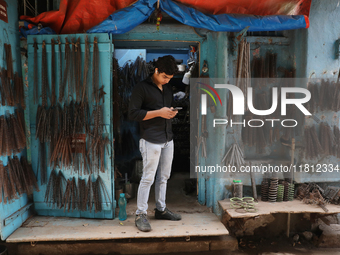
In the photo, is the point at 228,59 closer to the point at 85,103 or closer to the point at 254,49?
the point at 254,49

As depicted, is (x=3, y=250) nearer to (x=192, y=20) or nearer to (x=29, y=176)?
(x=29, y=176)

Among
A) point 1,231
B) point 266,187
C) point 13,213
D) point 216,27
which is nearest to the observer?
point 1,231

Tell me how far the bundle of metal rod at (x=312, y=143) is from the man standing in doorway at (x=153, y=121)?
212 centimetres

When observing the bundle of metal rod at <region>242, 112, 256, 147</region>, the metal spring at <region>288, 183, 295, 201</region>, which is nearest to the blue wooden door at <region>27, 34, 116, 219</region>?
the bundle of metal rod at <region>242, 112, 256, 147</region>

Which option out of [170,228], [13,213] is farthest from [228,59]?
[13,213]

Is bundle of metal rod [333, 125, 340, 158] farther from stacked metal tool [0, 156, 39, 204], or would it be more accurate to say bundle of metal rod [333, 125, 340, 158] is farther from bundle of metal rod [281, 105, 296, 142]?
stacked metal tool [0, 156, 39, 204]

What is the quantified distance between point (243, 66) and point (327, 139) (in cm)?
165

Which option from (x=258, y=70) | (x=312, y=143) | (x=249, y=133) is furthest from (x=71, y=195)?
(x=312, y=143)

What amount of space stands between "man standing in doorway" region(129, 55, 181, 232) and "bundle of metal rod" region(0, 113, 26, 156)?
148 cm

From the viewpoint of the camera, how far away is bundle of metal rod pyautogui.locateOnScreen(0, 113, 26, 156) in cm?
305

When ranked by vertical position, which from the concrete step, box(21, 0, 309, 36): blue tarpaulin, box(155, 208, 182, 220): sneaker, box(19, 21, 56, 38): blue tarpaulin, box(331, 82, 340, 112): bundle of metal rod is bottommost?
the concrete step

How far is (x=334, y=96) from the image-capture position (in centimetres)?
382

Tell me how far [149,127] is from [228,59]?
1678 millimetres

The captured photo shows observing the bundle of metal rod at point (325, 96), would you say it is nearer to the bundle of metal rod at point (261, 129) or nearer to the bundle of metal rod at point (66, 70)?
the bundle of metal rod at point (261, 129)
